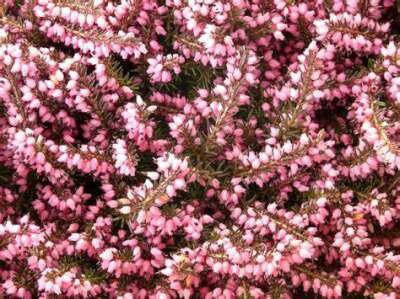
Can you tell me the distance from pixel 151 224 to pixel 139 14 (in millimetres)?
1108

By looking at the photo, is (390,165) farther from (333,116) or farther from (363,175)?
(333,116)

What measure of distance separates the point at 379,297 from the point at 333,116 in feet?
3.28

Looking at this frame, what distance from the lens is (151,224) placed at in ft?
8.70

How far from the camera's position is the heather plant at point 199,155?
105 inches

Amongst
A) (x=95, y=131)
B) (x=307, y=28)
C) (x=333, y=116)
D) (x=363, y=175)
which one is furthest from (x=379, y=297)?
(x=95, y=131)

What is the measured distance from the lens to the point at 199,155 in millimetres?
2873

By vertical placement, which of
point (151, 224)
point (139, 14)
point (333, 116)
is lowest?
point (151, 224)

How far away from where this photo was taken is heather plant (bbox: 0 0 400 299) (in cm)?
268

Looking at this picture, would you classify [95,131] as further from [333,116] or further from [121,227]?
[333,116]

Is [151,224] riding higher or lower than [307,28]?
lower

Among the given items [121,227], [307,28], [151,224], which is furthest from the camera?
[307,28]

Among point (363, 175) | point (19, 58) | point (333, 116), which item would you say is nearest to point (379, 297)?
point (363, 175)

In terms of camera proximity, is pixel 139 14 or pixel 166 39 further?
pixel 166 39

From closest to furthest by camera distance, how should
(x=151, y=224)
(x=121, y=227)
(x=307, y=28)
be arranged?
(x=151, y=224) → (x=121, y=227) → (x=307, y=28)
